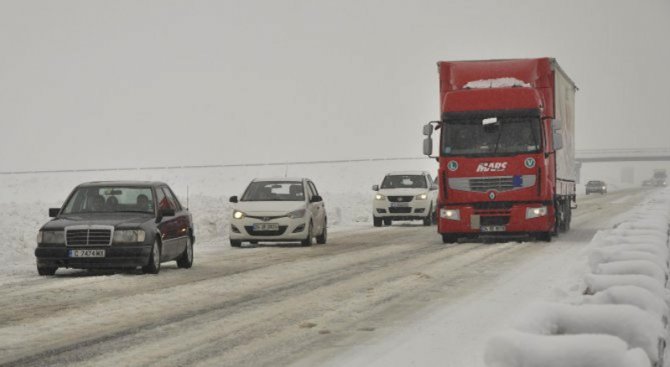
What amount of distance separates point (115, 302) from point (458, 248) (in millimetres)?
11543

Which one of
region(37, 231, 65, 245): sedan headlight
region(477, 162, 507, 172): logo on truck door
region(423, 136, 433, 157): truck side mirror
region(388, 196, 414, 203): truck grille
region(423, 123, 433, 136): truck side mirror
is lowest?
region(37, 231, 65, 245): sedan headlight

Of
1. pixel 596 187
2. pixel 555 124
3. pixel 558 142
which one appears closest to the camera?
pixel 558 142

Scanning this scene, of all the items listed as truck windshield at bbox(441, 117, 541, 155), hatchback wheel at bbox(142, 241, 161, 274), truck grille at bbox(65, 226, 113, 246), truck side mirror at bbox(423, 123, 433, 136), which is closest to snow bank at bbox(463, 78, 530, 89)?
truck windshield at bbox(441, 117, 541, 155)

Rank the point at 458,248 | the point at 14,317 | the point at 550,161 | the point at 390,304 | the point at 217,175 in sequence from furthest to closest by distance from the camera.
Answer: the point at 217,175 → the point at 550,161 → the point at 458,248 → the point at 390,304 → the point at 14,317

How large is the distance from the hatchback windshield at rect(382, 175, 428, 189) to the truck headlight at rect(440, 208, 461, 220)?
11.8m

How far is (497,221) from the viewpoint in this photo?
24.2m

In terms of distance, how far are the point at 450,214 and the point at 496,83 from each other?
296 centimetres

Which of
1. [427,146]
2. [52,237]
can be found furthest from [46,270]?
[427,146]

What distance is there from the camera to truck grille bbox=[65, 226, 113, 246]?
16.2 meters

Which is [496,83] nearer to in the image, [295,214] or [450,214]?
[450,214]

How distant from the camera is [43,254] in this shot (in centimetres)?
1627

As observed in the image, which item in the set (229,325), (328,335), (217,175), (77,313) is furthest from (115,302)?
(217,175)

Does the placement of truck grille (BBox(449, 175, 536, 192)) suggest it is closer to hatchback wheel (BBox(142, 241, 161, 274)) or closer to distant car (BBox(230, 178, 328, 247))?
distant car (BBox(230, 178, 328, 247))

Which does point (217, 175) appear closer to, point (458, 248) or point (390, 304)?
point (458, 248)
